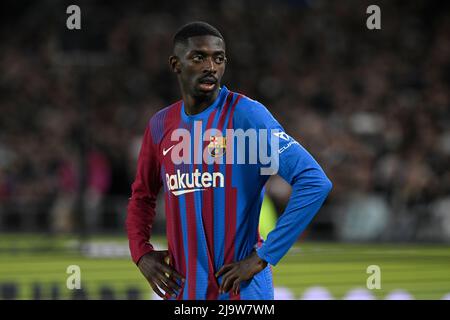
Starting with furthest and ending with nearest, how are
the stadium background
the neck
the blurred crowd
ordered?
the blurred crowd → the stadium background → the neck

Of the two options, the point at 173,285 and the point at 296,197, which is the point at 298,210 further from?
the point at 173,285

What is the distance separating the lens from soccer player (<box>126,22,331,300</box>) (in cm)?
426

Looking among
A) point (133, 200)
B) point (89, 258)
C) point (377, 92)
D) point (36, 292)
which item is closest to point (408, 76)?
point (377, 92)

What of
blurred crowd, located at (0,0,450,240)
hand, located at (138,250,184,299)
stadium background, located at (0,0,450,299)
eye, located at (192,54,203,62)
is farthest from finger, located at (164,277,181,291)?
blurred crowd, located at (0,0,450,240)

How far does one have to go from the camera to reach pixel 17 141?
69.4 ft

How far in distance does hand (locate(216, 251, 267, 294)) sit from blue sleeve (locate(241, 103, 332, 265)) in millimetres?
38

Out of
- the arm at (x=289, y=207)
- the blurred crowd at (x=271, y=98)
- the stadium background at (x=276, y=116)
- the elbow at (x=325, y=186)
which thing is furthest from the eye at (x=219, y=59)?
the blurred crowd at (x=271, y=98)

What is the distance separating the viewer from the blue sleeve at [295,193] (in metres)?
4.21

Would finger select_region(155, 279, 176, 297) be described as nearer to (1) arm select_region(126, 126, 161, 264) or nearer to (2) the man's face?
(1) arm select_region(126, 126, 161, 264)

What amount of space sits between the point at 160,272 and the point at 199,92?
894mm

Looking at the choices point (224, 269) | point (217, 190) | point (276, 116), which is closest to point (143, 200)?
point (217, 190)

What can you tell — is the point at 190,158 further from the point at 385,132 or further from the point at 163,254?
the point at 385,132

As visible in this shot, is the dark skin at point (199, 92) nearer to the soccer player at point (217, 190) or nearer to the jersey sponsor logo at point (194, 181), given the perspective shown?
the soccer player at point (217, 190)

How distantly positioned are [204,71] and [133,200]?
0.88 meters
